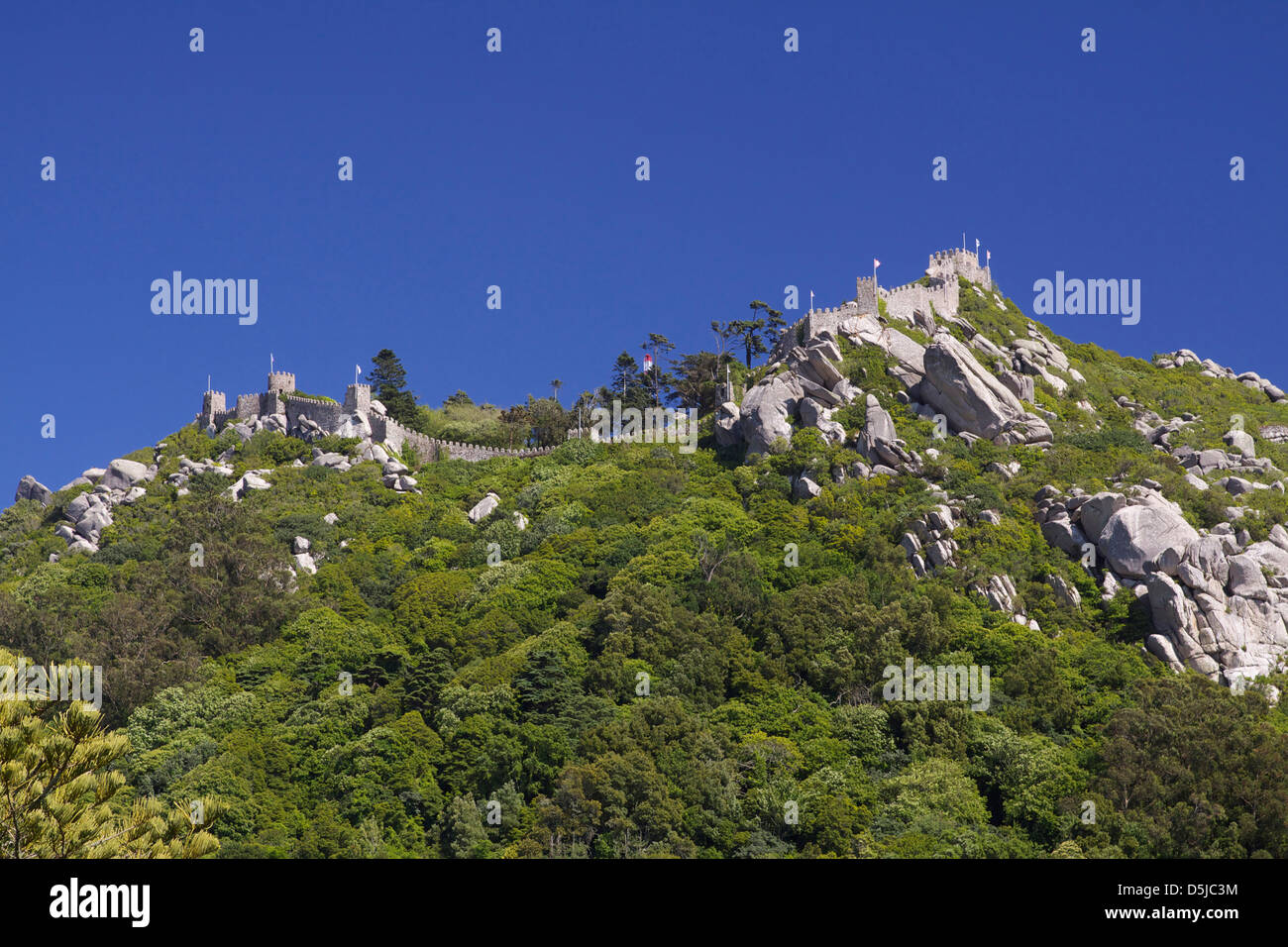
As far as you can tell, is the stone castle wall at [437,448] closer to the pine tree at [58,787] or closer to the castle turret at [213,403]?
the castle turret at [213,403]

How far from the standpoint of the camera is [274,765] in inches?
1983

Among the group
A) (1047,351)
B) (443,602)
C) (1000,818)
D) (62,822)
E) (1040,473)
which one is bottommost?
(1000,818)

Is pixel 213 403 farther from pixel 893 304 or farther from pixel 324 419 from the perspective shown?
pixel 893 304

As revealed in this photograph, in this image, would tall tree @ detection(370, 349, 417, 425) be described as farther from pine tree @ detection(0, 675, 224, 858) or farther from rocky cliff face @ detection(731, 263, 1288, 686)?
pine tree @ detection(0, 675, 224, 858)

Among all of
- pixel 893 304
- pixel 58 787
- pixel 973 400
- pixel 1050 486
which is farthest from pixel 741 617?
pixel 58 787

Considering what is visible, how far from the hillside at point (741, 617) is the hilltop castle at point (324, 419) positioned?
647 millimetres

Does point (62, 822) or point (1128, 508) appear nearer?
point (62, 822)

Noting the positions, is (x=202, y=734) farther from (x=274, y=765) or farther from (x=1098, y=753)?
(x=1098, y=753)

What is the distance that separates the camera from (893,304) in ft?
258

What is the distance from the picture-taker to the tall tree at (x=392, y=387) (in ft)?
277

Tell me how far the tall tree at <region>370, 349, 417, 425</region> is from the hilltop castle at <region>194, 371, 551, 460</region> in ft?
9.19

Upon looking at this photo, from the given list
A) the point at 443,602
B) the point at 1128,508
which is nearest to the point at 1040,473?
the point at 1128,508
